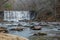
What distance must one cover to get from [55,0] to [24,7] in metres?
6.57

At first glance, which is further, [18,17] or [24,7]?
[24,7]

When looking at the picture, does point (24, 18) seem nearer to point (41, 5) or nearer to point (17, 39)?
point (41, 5)

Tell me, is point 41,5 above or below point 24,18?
above

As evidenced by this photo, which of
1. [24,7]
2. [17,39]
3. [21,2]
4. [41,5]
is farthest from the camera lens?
[21,2]

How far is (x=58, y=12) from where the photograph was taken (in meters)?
26.4

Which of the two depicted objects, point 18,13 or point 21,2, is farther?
point 21,2

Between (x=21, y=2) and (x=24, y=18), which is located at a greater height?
(x=21, y=2)

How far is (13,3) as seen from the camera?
35562 millimetres

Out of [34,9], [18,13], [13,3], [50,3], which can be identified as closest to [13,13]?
[18,13]

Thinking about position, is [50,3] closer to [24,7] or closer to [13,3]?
[24,7]

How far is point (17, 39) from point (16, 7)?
98.9 ft

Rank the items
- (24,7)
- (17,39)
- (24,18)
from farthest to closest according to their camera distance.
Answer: (24,7), (24,18), (17,39)

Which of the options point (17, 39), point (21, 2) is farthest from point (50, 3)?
point (17, 39)

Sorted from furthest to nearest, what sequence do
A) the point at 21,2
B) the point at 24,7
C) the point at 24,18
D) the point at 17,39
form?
the point at 21,2 → the point at 24,7 → the point at 24,18 → the point at 17,39
